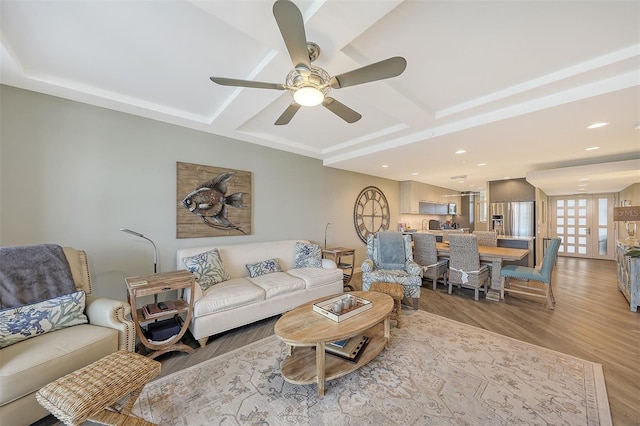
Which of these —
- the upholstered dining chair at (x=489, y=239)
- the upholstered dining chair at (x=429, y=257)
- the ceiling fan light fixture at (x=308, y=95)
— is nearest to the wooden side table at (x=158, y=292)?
the ceiling fan light fixture at (x=308, y=95)

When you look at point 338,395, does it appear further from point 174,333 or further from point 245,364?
point 174,333

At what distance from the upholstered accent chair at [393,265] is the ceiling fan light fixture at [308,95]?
2.67m

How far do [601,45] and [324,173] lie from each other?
3.87 meters

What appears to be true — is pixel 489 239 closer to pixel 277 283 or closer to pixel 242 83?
pixel 277 283

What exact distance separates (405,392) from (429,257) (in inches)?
115

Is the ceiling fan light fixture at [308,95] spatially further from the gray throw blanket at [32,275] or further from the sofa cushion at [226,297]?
the gray throw blanket at [32,275]

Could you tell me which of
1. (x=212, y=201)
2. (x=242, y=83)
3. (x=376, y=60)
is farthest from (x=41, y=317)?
(x=376, y=60)

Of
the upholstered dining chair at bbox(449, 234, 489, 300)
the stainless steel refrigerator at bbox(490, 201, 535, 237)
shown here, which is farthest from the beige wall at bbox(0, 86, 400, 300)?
the stainless steel refrigerator at bbox(490, 201, 535, 237)

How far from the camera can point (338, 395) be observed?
176 centimetres

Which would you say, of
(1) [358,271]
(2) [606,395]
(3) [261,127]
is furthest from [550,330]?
(3) [261,127]

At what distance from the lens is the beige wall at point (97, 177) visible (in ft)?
7.28

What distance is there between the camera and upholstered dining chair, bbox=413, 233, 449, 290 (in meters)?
4.27

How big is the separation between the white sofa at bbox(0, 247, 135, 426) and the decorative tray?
1.61m

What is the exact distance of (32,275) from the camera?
1852 mm
